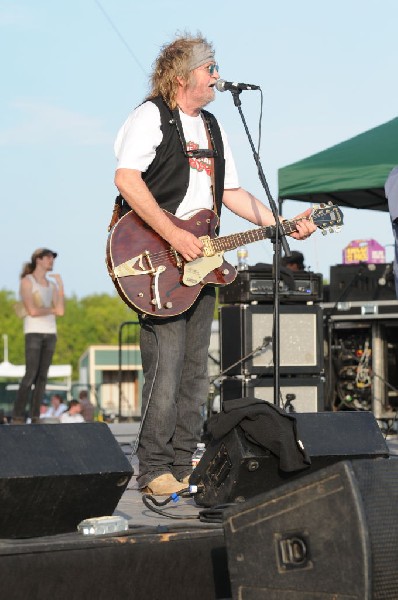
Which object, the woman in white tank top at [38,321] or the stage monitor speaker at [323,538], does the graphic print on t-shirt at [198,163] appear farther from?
the woman in white tank top at [38,321]

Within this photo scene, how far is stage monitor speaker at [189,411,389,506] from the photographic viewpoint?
426cm

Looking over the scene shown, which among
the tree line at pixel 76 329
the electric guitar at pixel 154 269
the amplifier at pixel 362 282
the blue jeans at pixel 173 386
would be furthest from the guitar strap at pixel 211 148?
the tree line at pixel 76 329

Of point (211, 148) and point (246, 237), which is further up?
point (211, 148)

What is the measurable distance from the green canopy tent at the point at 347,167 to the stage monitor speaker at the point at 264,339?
1.25m

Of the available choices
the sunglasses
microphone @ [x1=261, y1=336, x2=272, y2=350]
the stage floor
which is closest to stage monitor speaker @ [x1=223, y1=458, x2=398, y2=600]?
the stage floor

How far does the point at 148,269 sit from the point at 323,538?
2416 millimetres

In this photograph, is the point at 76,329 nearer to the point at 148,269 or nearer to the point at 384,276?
the point at 384,276

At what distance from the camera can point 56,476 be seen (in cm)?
357

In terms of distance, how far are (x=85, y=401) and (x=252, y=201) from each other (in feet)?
39.3

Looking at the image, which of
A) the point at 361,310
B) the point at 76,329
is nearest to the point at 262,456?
the point at 361,310

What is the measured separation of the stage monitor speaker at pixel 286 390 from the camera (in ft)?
29.8

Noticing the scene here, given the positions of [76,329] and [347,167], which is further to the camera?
[76,329]

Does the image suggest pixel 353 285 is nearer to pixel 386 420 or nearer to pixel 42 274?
pixel 386 420

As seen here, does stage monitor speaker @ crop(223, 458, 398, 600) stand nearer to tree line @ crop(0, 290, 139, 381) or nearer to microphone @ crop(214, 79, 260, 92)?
microphone @ crop(214, 79, 260, 92)
